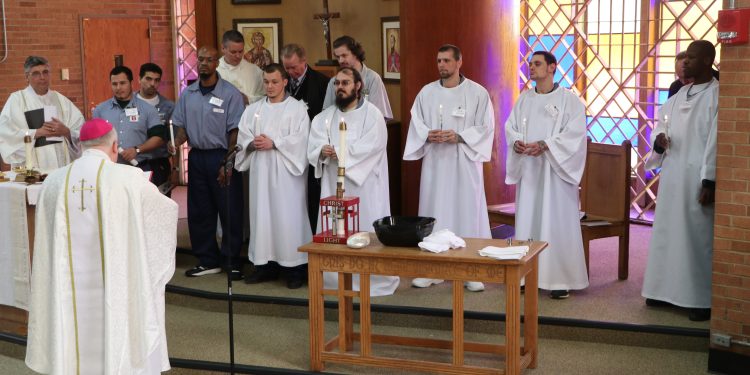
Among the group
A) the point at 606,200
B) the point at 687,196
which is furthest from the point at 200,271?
the point at 687,196

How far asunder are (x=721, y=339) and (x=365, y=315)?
1.78 metres

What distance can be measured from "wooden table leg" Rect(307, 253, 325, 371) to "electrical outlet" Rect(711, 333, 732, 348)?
1976mm

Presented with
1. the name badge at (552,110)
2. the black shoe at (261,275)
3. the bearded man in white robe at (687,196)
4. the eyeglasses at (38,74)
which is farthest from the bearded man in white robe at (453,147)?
the eyeglasses at (38,74)

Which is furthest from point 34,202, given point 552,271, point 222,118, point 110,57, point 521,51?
point 110,57

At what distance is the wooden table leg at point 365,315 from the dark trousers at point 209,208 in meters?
1.94

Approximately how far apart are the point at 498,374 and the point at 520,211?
1.67m

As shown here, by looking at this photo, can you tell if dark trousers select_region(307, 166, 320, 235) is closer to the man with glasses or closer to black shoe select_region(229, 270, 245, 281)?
black shoe select_region(229, 270, 245, 281)

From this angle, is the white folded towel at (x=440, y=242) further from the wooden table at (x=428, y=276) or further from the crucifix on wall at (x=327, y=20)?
the crucifix on wall at (x=327, y=20)

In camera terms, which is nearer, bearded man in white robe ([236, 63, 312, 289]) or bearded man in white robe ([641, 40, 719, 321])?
bearded man in white robe ([641, 40, 719, 321])

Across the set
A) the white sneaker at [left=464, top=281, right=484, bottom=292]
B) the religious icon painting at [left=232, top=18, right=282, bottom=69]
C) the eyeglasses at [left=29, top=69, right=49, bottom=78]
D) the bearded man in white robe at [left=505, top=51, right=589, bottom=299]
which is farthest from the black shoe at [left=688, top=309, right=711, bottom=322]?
the eyeglasses at [left=29, top=69, right=49, bottom=78]

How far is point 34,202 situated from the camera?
5723 millimetres

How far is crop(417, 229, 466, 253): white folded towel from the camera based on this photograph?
15.5 ft

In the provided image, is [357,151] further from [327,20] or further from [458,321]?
[327,20]

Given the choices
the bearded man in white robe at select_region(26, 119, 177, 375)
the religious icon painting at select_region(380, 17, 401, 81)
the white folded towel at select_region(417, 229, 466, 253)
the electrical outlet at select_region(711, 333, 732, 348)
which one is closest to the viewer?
the bearded man in white robe at select_region(26, 119, 177, 375)
